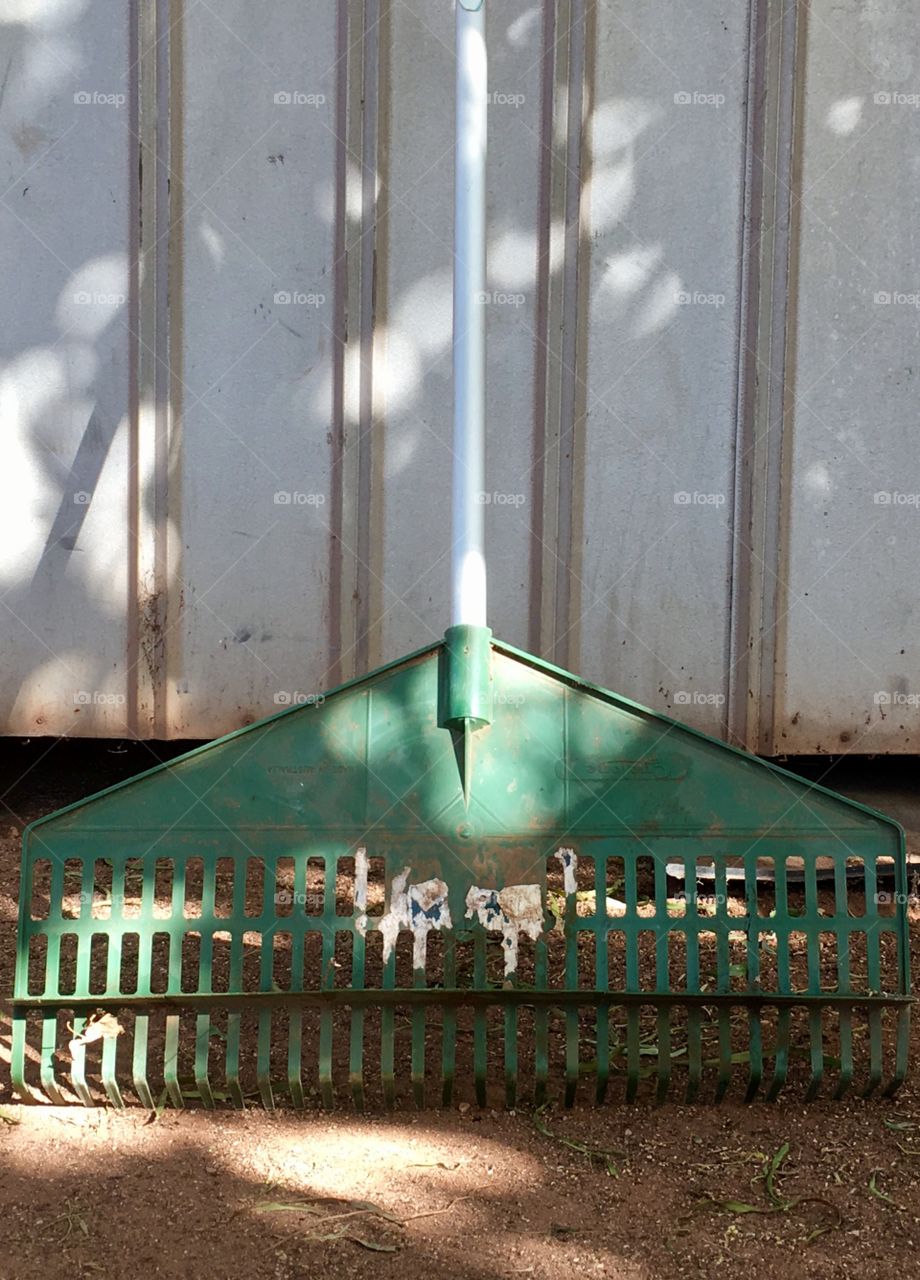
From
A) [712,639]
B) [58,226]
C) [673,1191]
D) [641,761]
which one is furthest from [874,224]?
[673,1191]

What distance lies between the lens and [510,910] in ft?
7.67

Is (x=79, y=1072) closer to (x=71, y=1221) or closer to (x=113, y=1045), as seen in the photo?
(x=113, y=1045)

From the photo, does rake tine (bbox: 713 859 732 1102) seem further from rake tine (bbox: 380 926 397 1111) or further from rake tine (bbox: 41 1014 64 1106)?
rake tine (bbox: 41 1014 64 1106)
